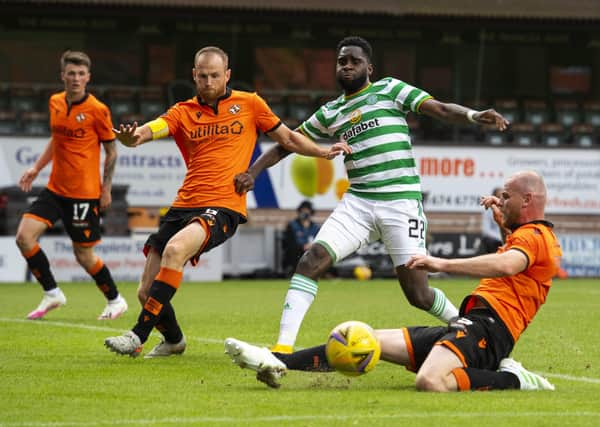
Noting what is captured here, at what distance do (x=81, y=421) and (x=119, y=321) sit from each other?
23.3 feet

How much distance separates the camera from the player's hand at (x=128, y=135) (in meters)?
9.02

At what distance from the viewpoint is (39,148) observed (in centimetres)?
2642

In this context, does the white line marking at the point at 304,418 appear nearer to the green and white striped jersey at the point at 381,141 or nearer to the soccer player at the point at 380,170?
the soccer player at the point at 380,170

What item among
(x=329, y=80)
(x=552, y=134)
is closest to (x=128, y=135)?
(x=552, y=134)

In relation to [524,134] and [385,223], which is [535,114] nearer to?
[524,134]

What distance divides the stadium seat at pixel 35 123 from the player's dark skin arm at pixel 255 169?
18432mm

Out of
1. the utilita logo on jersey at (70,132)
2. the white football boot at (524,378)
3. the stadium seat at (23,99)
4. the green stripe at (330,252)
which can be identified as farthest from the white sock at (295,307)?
the stadium seat at (23,99)

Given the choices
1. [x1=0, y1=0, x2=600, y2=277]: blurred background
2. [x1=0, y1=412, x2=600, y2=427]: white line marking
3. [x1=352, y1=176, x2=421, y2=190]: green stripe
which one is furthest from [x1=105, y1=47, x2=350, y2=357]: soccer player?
[x1=0, y1=0, x2=600, y2=277]: blurred background

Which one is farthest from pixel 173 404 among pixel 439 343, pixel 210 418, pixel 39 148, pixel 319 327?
pixel 39 148

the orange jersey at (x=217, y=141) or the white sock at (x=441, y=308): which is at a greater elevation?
the orange jersey at (x=217, y=141)

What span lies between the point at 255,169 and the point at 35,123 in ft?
63.4

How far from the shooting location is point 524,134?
98.7 feet

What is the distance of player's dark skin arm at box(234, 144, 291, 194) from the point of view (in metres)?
9.38

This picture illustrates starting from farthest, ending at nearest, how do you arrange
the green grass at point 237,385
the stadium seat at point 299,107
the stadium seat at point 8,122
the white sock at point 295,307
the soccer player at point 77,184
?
the stadium seat at point 299,107 < the stadium seat at point 8,122 < the soccer player at point 77,184 < the white sock at point 295,307 < the green grass at point 237,385
